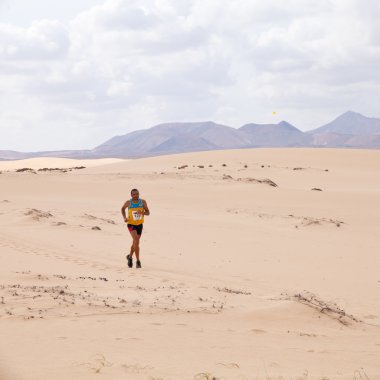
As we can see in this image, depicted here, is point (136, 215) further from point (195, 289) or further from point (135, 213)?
point (195, 289)

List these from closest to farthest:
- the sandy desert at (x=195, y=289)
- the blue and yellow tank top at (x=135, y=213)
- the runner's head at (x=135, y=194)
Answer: the sandy desert at (x=195, y=289) → the runner's head at (x=135, y=194) → the blue and yellow tank top at (x=135, y=213)

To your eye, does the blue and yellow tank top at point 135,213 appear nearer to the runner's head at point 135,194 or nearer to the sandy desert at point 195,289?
the runner's head at point 135,194

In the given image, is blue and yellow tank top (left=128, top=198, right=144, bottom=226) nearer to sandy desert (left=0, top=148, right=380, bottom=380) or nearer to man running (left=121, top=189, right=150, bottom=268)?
man running (left=121, top=189, right=150, bottom=268)

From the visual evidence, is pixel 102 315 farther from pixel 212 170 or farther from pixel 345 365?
pixel 212 170

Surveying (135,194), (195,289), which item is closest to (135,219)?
(135,194)

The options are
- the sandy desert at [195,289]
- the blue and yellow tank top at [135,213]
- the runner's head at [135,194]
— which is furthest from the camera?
the blue and yellow tank top at [135,213]

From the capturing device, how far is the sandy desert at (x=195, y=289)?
209 inches

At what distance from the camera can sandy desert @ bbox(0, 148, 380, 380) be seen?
5301 millimetres

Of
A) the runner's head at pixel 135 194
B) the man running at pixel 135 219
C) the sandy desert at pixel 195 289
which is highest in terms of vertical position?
the runner's head at pixel 135 194

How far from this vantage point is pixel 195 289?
9023 millimetres


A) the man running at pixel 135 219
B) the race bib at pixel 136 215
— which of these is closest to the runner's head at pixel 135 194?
the man running at pixel 135 219

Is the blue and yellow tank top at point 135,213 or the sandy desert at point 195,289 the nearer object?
the sandy desert at point 195,289

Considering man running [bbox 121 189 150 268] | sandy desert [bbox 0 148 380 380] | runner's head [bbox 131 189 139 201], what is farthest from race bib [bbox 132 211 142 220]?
sandy desert [bbox 0 148 380 380]

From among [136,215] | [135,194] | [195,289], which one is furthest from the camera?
[136,215]
